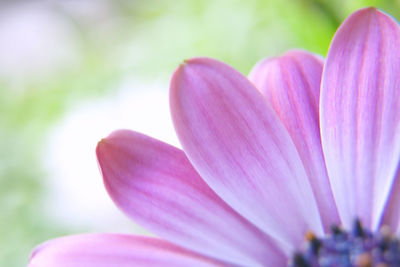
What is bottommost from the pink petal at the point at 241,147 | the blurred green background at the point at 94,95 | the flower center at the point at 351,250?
the flower center at the point at 351,250

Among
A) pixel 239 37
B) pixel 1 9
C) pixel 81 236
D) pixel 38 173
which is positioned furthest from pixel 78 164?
pixel 1 9

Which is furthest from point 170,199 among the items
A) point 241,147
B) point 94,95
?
point 94,95

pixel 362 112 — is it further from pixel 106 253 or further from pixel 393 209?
pixel 106 253

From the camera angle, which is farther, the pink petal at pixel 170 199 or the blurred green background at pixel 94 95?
the blurred green background at pixel 94 95

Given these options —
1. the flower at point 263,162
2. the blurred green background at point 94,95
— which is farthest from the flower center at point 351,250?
the blurred green background at point 94,95

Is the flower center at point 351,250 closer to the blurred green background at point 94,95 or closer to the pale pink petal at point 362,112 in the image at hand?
the pale pink petal at point 362,112

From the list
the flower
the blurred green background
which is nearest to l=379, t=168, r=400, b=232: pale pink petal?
the flower

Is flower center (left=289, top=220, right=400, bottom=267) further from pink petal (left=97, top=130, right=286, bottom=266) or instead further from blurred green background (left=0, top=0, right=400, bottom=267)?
blurred green background (left=0, top=0, right=400, bottom=267)
